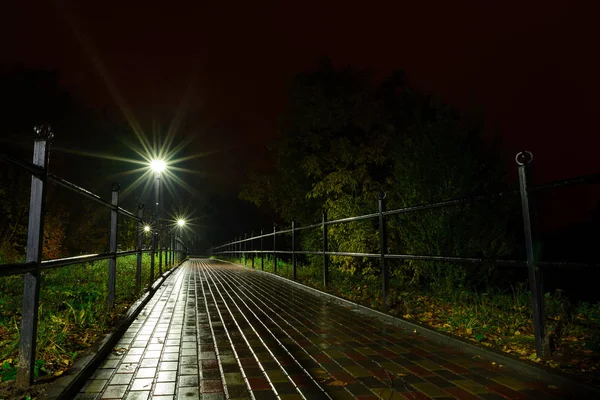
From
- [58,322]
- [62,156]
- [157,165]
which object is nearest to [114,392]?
[58,322]

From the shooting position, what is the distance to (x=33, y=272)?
2436mm

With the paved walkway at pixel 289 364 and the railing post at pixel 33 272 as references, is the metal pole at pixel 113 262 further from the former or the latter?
the railing post at pixel 33 272

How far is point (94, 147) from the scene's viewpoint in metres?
26.0

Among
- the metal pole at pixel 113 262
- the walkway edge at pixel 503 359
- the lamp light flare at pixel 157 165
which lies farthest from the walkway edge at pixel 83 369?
the lamp light flare at pixel 157 165

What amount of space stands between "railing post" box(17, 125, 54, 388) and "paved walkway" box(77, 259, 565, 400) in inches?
15.5

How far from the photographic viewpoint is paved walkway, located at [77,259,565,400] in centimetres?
247

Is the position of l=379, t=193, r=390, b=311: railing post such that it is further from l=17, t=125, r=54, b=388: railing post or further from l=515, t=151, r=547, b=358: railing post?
l=17, t=125, r=54, b=388: railing post

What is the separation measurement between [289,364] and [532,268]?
2110 mm

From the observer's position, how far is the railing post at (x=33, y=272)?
2371 millimetres

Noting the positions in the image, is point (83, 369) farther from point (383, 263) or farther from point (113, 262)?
point (383, 263)

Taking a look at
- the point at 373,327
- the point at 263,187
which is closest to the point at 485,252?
the point at 373,327

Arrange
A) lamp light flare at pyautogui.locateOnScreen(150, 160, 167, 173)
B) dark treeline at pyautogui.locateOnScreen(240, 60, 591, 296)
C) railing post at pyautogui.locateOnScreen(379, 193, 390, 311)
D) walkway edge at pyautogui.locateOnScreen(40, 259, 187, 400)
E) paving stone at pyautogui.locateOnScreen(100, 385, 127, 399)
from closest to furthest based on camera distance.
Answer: walkway edge at pyautogui.locateOnScreen(40, 259, 187, 400) → paving stone at pyautogui.locateOnScreen(100, 385, 127, 399) → railing post at pyautogui.locateOnScreen(379, 193, 390, 311) → dark treeline at pyautogui.locateOnScreen(240, 60, 591, 296) → lamp light flare at pyautogui.locateOnScreen(150, 160, 167, 173)

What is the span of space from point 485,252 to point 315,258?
6.14m

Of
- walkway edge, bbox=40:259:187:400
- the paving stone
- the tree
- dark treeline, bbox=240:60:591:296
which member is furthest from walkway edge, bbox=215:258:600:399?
walkway edge, bbox=40:259:187:400
